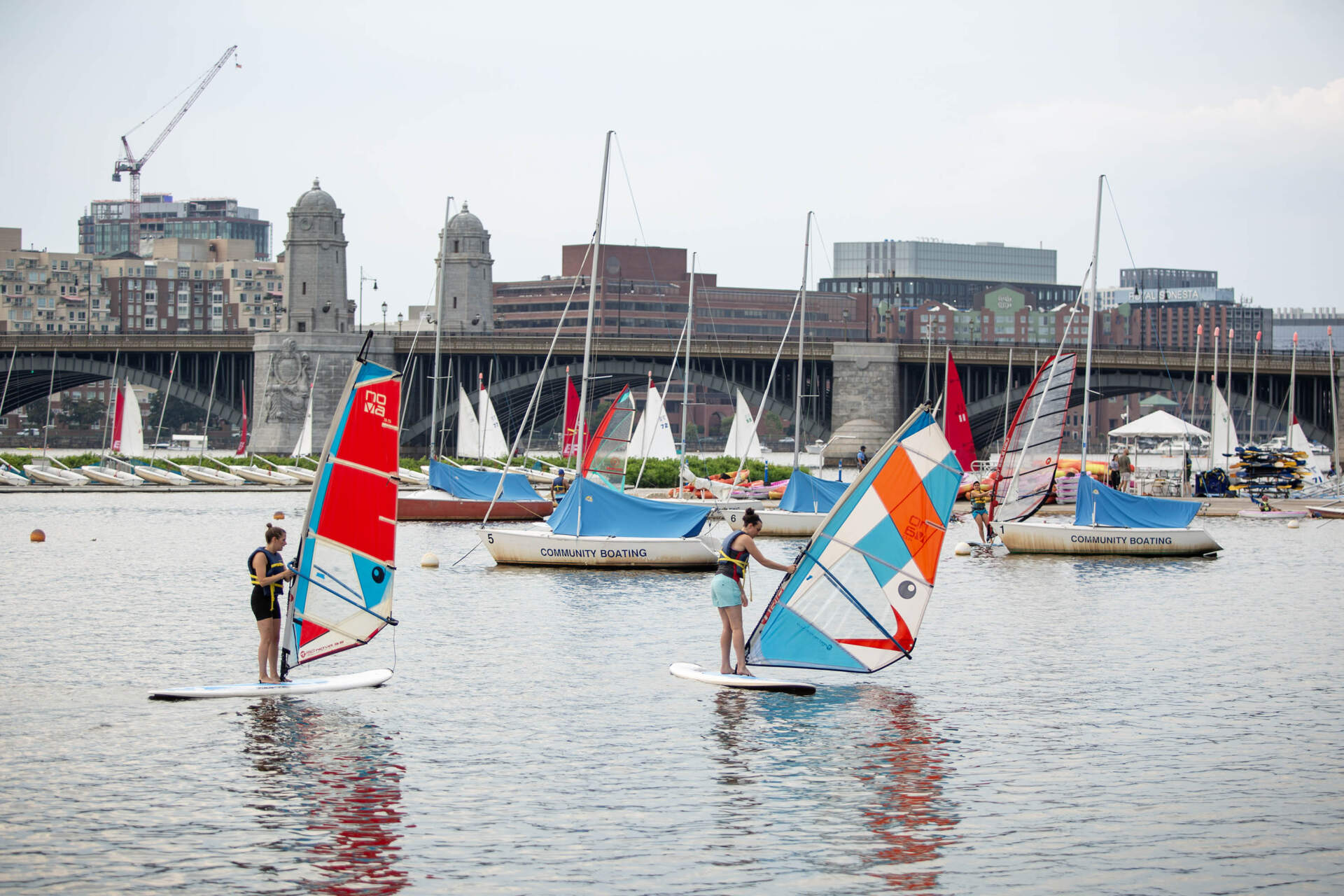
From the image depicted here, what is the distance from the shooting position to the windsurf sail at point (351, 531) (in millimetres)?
20500

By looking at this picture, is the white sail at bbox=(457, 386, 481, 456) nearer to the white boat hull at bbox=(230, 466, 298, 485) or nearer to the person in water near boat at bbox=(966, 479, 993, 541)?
the white boat hull at bbox=(230, 466, 298, 485)

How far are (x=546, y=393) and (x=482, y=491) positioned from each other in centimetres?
5546

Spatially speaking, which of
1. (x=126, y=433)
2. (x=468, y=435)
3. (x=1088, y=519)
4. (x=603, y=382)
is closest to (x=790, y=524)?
(x=1088, y=519)

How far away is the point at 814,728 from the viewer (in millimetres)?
19953

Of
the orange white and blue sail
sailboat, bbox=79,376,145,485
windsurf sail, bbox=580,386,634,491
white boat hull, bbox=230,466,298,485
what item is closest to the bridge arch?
white boat hull, bbox=230,466,298,485

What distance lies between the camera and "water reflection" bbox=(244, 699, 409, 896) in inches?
552

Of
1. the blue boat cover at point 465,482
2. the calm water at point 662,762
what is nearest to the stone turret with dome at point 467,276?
the blue boat cover at point 465,482

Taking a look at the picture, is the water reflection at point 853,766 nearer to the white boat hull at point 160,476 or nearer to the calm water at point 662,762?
the calm water at point 662,762

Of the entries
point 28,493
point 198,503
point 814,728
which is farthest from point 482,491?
point 814,728

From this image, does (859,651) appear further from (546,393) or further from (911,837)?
(546,393)

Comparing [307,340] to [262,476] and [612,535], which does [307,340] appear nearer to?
[262,476]

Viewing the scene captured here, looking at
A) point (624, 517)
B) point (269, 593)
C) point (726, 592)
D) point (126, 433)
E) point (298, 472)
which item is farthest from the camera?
point (126, 433)

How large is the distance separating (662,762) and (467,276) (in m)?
111

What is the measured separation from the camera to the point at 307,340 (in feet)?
373
